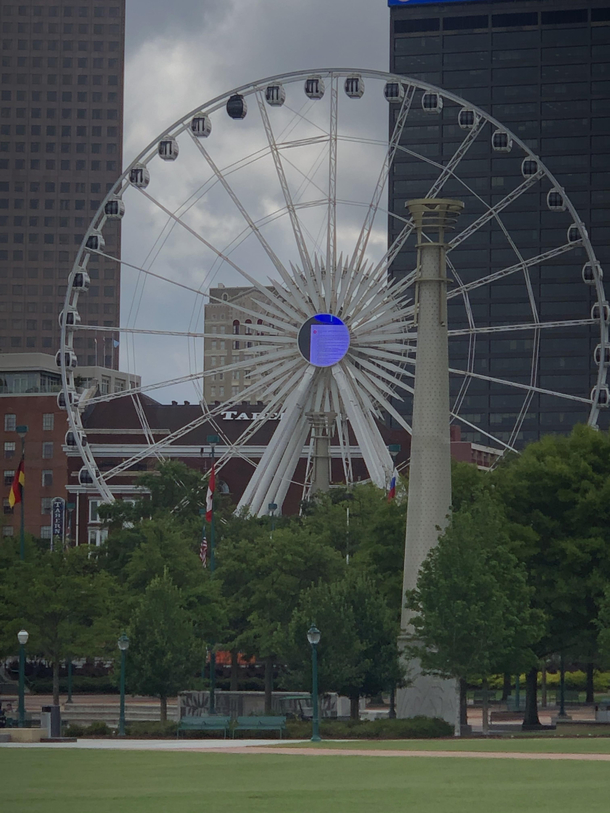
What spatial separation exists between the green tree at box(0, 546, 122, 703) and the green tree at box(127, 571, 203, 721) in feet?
18.7

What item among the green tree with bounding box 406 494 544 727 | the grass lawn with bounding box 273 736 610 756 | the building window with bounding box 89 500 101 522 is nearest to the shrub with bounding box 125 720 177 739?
the grass lawn with bounding box 273 736 610 756

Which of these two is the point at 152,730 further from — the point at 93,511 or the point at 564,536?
the point at 93,511

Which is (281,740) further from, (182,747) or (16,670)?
(16,670)

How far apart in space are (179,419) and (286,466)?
238 ft

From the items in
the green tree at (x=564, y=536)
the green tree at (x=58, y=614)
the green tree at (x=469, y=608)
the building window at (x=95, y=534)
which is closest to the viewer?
the green tree at (x=469, y=608)

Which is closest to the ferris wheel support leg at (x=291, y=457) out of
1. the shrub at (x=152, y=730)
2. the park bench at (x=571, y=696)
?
the park bench at (x=571, y=696)

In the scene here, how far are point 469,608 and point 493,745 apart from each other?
10749mm

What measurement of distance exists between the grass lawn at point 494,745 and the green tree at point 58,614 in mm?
21605

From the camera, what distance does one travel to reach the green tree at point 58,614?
232ft

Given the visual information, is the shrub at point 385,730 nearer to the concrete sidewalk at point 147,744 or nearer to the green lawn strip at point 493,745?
the green lawn strip at point 493,745

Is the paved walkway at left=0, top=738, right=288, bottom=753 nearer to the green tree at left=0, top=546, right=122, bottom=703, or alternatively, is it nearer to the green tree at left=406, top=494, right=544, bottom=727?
the green tree at left=406, top=494, right=544, bottom=727

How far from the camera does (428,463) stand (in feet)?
204

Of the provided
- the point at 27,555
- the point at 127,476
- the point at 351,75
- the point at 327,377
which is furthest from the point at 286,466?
the point at 127,476

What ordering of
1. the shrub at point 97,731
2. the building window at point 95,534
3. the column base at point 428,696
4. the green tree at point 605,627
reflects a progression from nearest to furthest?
1. the shrub at point 97,731
2. the green tree at point 605,627
3. the column base at point 428,696
4. the building window at point 95,534
